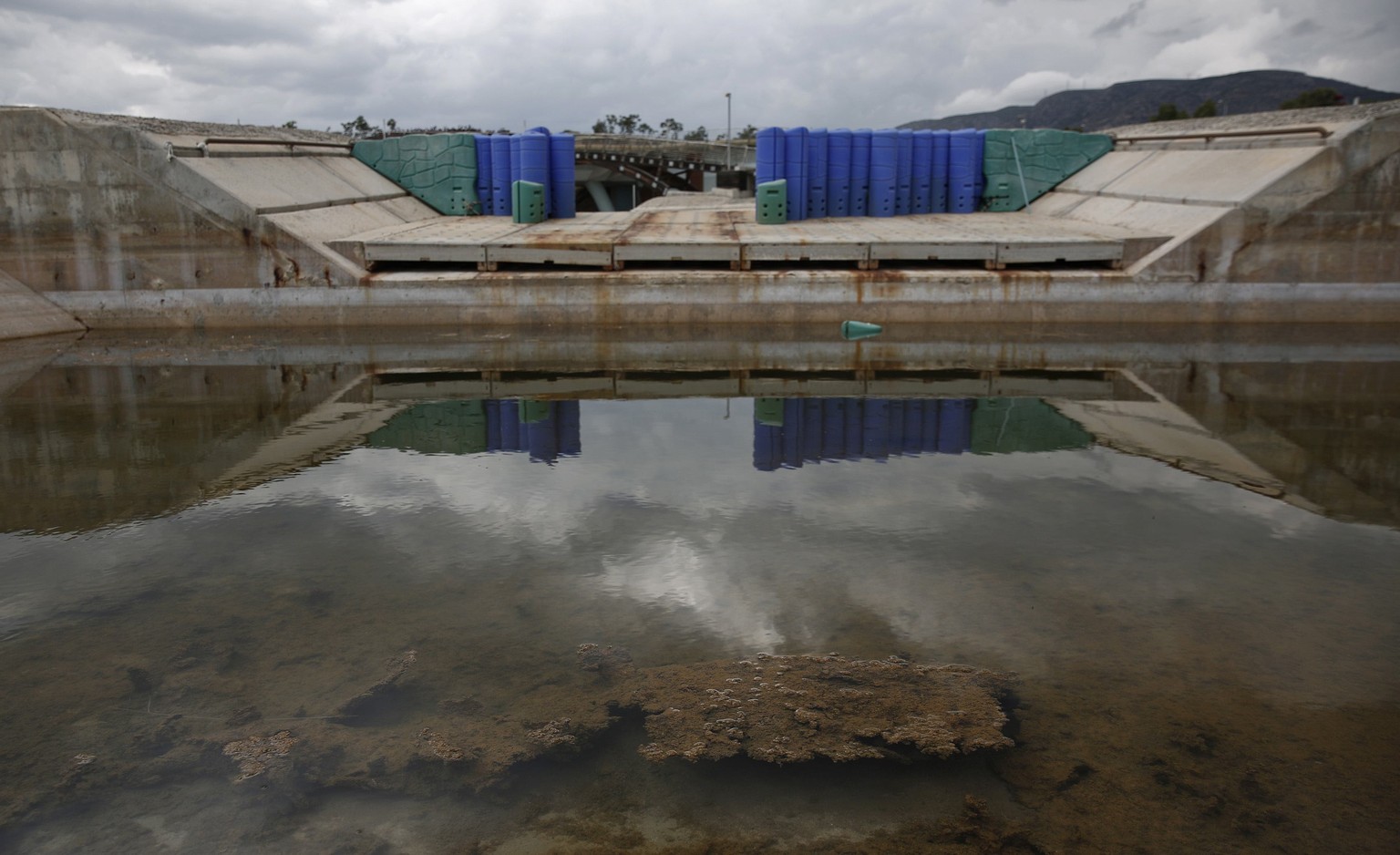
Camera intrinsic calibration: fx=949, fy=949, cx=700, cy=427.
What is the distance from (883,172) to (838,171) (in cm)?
103

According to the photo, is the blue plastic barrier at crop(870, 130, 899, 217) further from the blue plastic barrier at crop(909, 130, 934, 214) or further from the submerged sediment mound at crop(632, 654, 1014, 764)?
the submerged sediment mound at crop(632, 654, 1014, 764)

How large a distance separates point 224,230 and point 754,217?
32.6ft

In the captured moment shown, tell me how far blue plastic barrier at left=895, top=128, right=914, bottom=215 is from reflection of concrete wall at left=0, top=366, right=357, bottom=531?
1251cm

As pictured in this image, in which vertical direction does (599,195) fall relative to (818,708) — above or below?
above

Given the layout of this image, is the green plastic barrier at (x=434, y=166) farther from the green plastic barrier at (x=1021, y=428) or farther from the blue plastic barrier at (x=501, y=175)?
the green plastic barrier at (x=1021, y=428)

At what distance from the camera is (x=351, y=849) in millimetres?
3506

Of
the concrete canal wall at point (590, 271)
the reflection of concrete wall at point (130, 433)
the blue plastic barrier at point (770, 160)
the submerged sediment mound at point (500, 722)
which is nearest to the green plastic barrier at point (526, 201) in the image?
the concrete canal wall at point (590, 271)

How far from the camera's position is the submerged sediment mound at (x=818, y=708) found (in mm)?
4090

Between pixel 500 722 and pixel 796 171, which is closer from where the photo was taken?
pixel 500 722

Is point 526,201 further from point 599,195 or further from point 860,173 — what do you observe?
point 599,195

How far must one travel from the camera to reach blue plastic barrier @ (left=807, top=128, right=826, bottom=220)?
19.3m

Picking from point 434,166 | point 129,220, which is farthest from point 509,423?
point 434,166

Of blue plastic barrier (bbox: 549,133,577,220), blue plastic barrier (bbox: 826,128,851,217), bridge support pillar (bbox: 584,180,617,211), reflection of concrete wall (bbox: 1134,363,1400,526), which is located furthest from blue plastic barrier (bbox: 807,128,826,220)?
bridge support pillar (bbox: 584,180,617,211)

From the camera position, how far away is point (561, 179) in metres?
20.4
